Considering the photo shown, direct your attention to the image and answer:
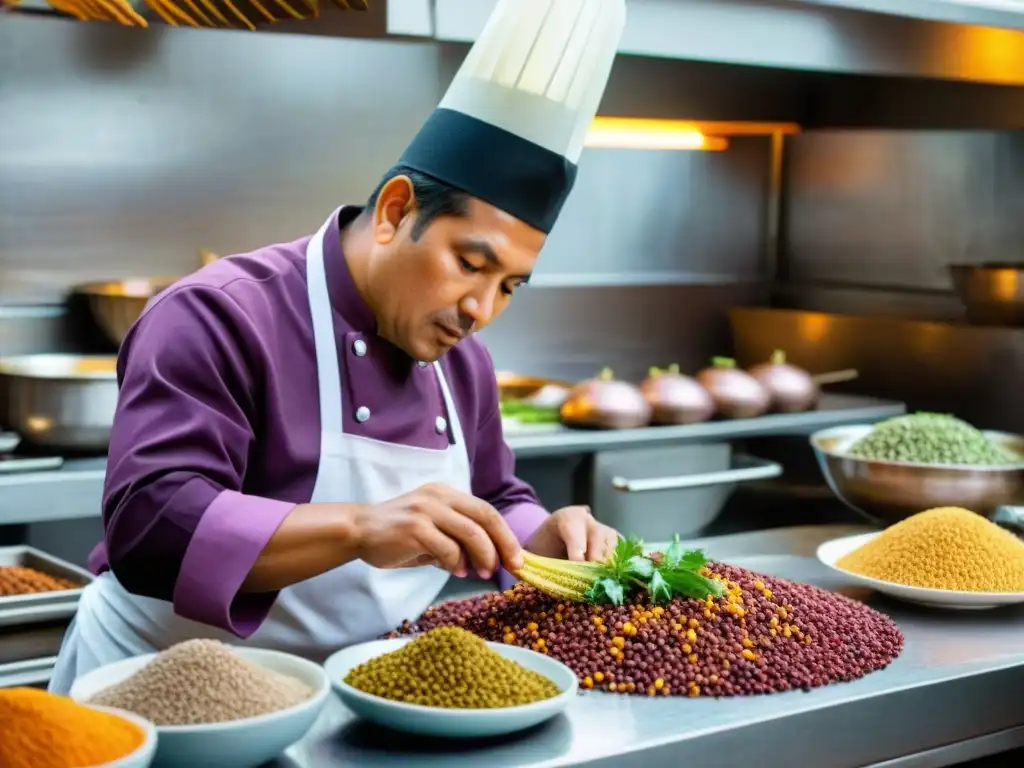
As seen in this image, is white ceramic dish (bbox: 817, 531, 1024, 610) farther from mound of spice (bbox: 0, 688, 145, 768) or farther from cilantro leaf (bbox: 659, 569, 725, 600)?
mound of spice (bbox: 0, 688, 145, 768)

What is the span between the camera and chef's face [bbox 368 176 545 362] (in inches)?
68.0

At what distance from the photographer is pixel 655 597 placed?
1.77 meters

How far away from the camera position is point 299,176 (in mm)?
3541

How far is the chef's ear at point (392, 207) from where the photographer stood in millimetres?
1767

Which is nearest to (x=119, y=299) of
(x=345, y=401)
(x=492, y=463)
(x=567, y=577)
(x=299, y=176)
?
(x=299, y=176)

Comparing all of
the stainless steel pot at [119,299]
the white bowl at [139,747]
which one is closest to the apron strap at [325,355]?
the white bowl at [139,747]

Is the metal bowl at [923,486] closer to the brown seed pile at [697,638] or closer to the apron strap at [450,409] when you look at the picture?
the brown seed pile at [697,638]

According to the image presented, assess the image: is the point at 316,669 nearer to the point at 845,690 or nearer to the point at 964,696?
the point at 845,690

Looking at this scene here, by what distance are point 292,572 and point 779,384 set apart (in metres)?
2.20

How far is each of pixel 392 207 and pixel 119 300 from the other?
144 cm

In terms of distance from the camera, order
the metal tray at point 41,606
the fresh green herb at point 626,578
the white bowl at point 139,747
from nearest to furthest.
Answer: the white bowl at point 139,747
the fresh green herb at point 626,578
the metal tray at point 41,606

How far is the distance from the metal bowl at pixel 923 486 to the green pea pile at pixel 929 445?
43mm

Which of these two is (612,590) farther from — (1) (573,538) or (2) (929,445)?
(2) (929,445)

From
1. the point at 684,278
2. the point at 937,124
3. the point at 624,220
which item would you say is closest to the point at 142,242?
the point at 624,220
